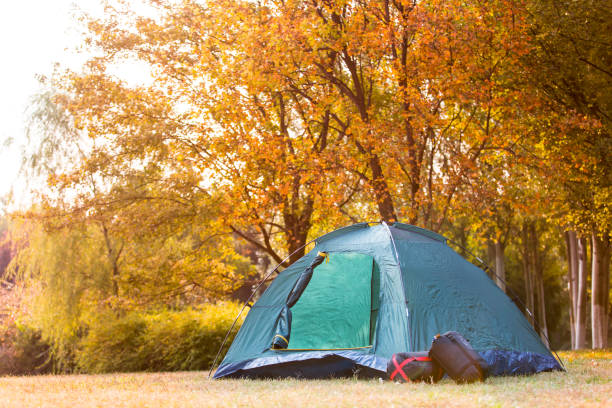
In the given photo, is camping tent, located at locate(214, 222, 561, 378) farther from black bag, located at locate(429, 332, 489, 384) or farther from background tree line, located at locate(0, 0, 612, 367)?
background tree line, located at locate(0, 0, 612, 367)

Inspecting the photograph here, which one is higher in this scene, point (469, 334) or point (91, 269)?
point (91, 269)

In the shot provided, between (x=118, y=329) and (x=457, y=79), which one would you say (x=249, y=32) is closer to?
(x=457, y=79)

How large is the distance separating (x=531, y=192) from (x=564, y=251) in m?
9.64

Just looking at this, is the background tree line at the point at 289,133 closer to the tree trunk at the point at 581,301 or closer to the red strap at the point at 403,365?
the tree trunk at the point at 581,301

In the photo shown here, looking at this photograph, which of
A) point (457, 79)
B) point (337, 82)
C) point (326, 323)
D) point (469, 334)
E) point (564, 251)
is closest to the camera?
point (469, 334)

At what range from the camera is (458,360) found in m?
6.62

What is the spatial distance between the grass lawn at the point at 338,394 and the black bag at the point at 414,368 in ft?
0.56

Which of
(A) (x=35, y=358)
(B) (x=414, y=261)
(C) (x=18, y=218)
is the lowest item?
(A) (x=35, y=358)

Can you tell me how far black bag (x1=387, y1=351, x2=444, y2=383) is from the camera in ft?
22.0

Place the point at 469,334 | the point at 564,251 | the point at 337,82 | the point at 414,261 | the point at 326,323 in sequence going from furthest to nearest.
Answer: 1. the point at 564,251
2. the point at 337,82
3. the point at 326,323
4. the point at 414,261
5. the point at 469,334

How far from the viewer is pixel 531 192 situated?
16.2 metres

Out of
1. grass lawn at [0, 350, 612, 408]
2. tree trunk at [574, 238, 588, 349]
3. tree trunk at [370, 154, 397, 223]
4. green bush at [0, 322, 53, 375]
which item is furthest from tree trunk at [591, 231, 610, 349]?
green bush at [0, 322, 53, 375]

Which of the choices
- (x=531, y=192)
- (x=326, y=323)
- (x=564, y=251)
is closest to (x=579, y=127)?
(x=531, y=192)

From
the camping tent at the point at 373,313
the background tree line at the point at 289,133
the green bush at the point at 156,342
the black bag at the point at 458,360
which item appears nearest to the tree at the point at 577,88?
the background tree line at the point at 289,133
